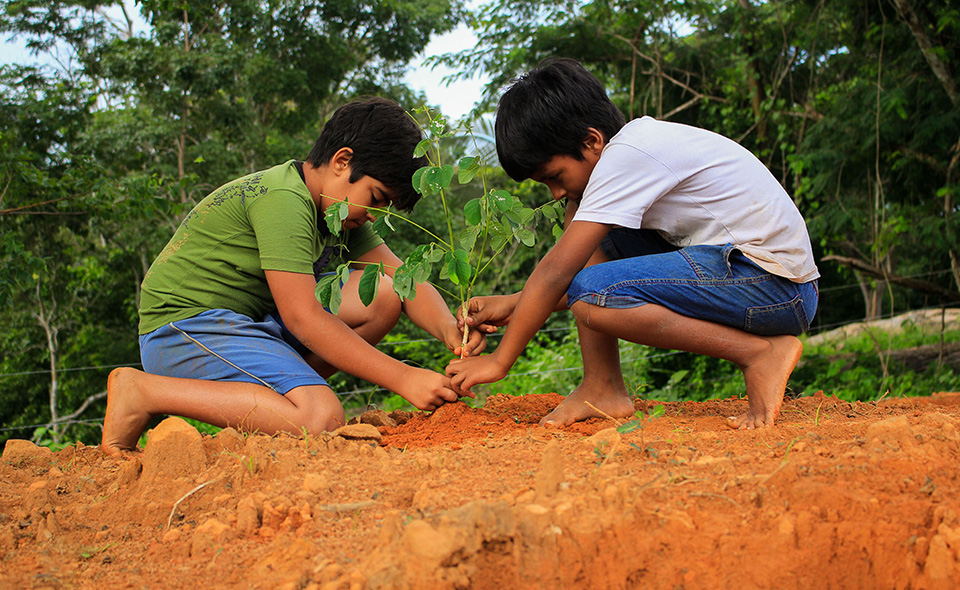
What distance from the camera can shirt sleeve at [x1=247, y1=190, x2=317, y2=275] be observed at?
228 cm

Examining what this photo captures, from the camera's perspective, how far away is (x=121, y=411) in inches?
87.4

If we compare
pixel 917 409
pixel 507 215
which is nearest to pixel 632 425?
pixel 507 215

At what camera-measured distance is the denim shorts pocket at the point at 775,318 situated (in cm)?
212

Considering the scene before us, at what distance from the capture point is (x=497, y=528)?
3.60ft

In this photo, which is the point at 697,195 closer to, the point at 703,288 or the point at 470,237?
the point at 703,288

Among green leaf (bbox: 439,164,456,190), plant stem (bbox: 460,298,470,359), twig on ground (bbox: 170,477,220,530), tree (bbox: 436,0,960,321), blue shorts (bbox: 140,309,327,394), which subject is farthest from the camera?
tree (bbox: 436,0,960,321)

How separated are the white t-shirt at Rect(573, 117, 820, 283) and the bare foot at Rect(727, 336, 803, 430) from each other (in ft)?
0.77

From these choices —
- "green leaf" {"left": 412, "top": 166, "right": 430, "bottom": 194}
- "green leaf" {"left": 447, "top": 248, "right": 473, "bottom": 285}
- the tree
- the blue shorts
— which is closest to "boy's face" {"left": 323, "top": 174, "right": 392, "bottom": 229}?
"green leaf" {"left": 412, "top": 166, "right": 430, "bottom": 194}

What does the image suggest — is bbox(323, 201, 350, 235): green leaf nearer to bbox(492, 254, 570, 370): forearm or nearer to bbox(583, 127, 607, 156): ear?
bbox(492, 254, 570, 370): forearm

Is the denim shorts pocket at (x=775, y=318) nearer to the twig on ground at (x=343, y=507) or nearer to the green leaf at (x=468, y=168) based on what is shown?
the green leaf at (x=468, y=168)

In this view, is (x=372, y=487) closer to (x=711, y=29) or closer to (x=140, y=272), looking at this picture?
(x=711, y=29)

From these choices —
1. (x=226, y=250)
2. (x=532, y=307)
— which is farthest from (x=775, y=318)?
(x=226, y=250)

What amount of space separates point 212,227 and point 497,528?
1.82 m

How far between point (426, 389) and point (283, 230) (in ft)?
2.42
